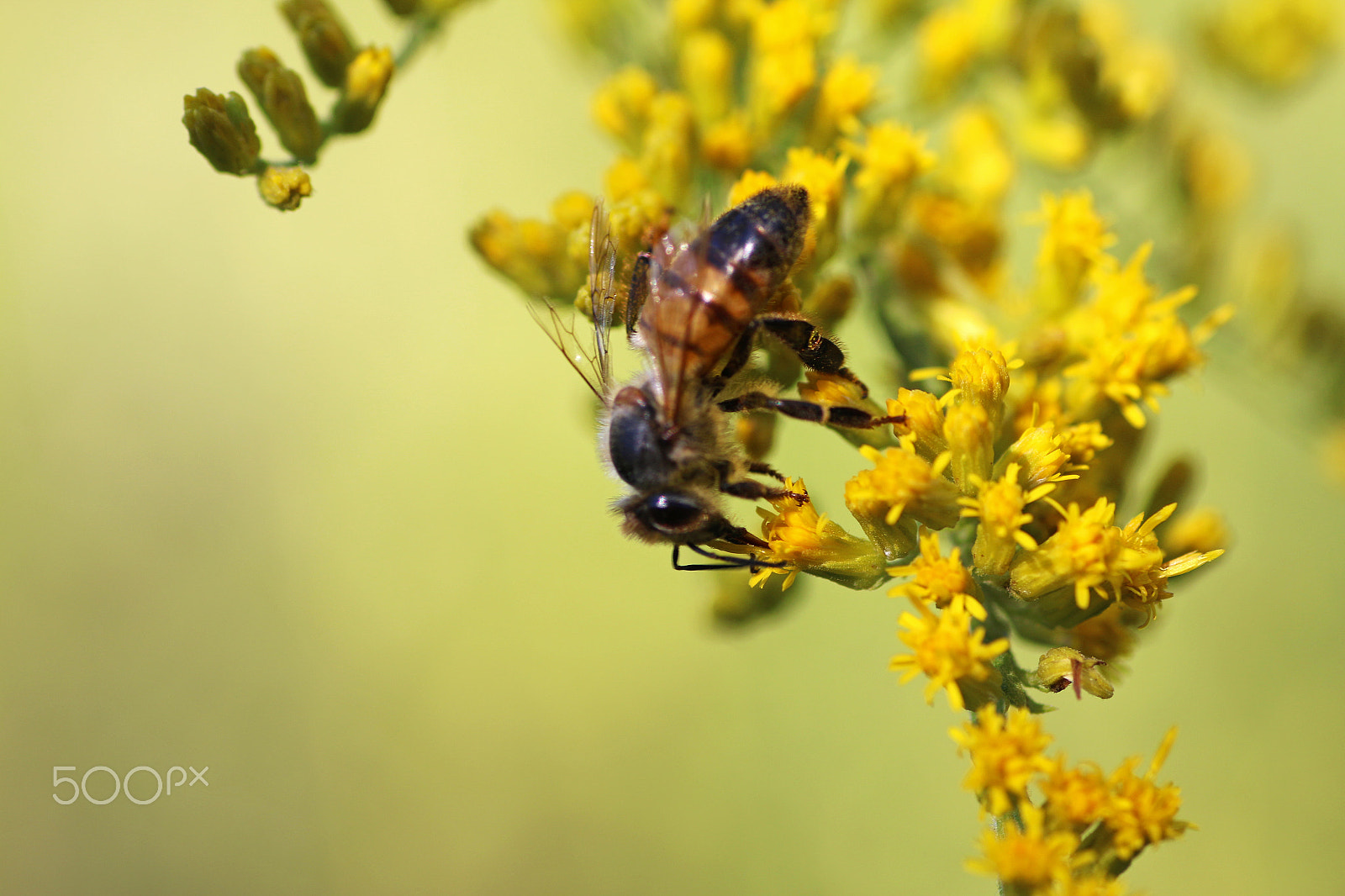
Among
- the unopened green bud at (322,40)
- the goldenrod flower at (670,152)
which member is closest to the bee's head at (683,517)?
the goldenrod flower at (670,152)

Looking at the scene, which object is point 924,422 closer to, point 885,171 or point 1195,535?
point 885,171


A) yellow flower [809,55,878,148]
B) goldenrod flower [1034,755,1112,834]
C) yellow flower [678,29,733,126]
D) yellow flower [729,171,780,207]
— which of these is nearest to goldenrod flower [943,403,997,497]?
goldenrod flower [1034,755,1112,834]

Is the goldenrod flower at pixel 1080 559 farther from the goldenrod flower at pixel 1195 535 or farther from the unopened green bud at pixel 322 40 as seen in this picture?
the unopened green bud at pixel 322 40

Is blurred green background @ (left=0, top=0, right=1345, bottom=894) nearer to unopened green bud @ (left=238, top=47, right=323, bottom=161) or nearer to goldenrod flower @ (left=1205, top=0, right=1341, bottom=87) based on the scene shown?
goldenrod flower @ (left=1205, top=0, right=1341, bottom=87)

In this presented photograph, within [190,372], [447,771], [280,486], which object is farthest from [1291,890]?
[190,372]

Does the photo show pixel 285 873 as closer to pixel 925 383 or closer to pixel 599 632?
pixel 599 632

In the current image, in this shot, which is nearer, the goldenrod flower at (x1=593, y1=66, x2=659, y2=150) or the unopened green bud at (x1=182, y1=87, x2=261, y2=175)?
the unopened green bud at (x1=182, y1=87, x2=261, y2=175)
